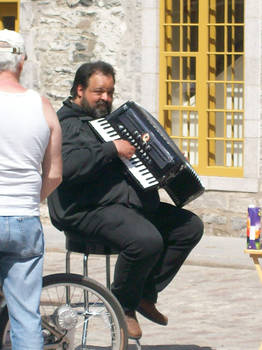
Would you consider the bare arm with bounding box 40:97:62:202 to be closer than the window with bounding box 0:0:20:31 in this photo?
Yes

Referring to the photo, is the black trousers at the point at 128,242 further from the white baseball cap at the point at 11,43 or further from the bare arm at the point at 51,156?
the white baseball cap at the point at 11,43

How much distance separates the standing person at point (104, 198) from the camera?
5.83 m

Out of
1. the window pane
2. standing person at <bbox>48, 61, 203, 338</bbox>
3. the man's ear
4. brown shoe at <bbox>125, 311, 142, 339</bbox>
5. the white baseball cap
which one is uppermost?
the white baseball cap

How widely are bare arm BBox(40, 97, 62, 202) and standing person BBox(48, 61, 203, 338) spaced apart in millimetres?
723

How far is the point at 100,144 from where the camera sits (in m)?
5.91

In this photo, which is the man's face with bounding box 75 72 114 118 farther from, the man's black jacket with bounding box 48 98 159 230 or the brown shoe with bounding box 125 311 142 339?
the brown shoe with bounding box 125 311 142 339

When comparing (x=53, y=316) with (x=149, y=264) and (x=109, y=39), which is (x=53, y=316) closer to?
(x=149, y=264)

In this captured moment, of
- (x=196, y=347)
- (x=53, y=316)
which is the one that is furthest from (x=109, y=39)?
(x=53, y=316)

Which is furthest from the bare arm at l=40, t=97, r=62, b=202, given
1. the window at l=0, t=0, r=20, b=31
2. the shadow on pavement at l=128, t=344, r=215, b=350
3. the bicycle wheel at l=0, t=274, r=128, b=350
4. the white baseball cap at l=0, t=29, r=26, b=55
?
the window at l=0, t=0, r=20, b=31

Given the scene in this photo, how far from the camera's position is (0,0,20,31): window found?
13281mm

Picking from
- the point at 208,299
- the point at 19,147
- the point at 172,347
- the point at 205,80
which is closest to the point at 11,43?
the point at 19,147

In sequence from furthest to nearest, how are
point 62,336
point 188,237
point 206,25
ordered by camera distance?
point 206,25 < point 188,237 < point 62,336

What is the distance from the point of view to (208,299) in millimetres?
8344

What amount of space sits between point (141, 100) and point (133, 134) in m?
6.14
